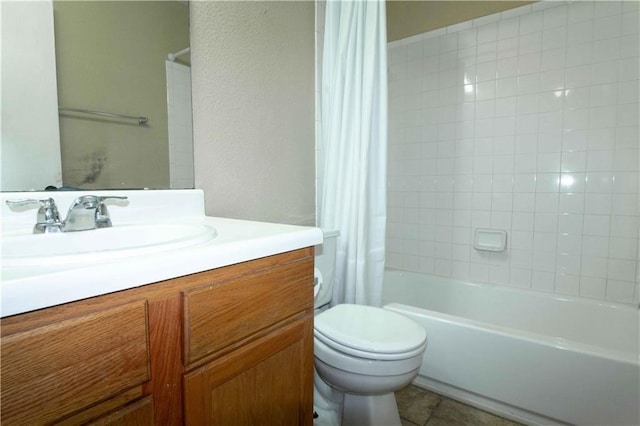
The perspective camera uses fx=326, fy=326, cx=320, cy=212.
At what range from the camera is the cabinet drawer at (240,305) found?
1.90 ft

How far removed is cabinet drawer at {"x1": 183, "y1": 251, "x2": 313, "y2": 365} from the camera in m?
0.58

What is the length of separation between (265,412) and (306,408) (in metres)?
0.16

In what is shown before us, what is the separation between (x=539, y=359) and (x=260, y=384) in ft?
3.90

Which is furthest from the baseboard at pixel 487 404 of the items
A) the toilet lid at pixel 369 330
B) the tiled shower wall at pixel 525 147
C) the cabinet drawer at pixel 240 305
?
the cabinet drawer at pixel 240 305

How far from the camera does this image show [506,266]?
2.05 meters

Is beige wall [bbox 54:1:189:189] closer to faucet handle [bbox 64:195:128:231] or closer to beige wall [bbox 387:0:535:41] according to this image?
faucet handle [bbox 64:195:128:231]

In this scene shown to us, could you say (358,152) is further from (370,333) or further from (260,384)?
(260,384)

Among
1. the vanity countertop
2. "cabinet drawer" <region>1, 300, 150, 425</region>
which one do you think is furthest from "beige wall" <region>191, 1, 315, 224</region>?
"cabinet drawer" <region>1, 300, 150, 425</region>

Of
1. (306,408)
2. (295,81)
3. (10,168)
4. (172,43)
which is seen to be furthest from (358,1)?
(306,408)

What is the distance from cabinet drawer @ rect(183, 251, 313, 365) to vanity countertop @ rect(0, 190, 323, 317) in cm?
5

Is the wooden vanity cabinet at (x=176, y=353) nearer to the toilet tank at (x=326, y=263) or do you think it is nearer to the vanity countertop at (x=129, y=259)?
the vanity countertop at (x=129, y=259)

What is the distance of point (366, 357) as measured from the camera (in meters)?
1.05

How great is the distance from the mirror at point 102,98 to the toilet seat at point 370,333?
743 mm

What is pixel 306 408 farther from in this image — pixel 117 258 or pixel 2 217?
pixel 2 217
